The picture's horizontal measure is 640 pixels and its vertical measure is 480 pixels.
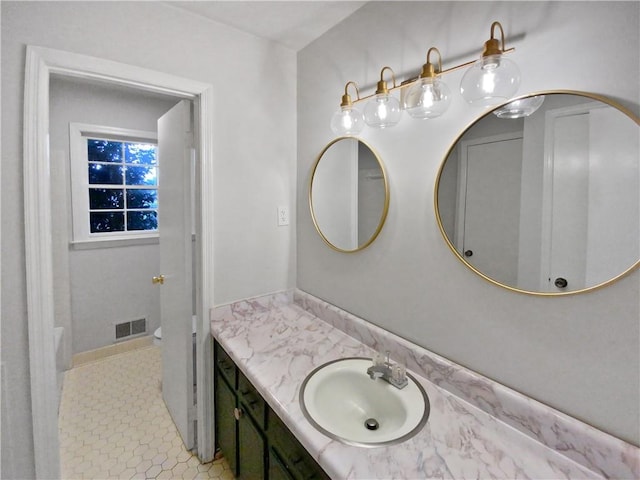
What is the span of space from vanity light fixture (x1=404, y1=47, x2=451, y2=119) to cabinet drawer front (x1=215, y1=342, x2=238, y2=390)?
130cm

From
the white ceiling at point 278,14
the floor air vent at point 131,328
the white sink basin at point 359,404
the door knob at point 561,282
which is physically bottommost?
the floor air vent at point 131,328

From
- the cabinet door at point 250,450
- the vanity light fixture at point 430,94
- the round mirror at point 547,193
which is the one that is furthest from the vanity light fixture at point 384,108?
the cabinet door at point 250,450

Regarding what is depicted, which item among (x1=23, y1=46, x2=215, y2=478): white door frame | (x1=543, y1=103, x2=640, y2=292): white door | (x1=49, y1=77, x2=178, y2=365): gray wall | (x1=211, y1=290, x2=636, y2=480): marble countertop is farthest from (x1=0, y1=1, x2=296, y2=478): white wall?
(x1=49, y1=77, x2=178, y2=365): gray wall

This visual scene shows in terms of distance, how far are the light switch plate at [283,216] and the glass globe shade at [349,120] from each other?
2.15ft

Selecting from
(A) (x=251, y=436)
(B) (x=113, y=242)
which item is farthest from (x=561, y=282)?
(B) (x=113, y=242)

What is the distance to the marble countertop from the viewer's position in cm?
81

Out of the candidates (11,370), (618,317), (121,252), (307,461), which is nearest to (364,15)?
(618,317)

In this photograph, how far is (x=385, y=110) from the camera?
3.93 ft

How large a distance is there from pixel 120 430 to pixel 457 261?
2188 mm

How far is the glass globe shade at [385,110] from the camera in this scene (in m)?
1.20

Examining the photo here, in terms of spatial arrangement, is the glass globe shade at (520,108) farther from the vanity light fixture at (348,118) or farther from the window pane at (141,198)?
the window pane at (141,198)

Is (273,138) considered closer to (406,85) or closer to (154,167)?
(406,85)

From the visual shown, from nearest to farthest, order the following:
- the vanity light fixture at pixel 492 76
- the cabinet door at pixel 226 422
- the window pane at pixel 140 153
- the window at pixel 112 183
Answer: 1. the vanity light fixture at pixel 492 76
2. the cabinet door at pixel 226 422
3. the window at pixel 112 183
4. the window pane at pixel 140 153

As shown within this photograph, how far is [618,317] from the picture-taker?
0.79m
